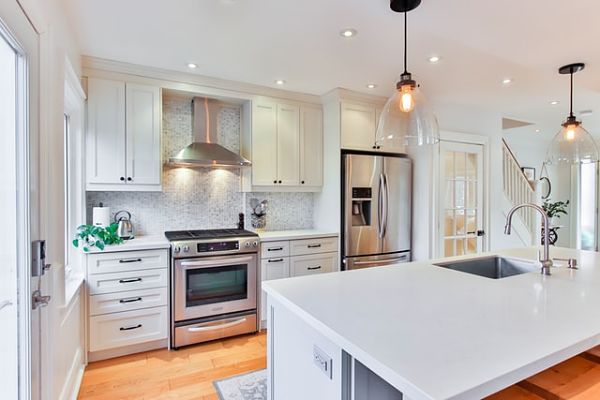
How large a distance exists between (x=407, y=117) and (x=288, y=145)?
6.35 ft

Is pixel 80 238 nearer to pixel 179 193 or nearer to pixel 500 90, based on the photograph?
pixel 179 193

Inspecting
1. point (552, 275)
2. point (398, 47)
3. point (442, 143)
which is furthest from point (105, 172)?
point (442, 143)

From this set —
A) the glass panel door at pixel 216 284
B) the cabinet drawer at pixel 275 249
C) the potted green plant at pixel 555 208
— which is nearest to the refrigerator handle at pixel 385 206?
the cabinet drawer at pixel 275 249

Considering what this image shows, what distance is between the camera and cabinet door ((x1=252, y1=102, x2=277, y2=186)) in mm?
3482

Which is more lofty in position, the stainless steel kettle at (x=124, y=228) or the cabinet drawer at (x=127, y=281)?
the stainless steel kettle at (x=124, y=228)

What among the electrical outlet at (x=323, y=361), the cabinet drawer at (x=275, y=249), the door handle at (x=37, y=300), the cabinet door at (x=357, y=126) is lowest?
the electrical outlet at (x=323, y=361)

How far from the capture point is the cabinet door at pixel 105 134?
2.79 meters

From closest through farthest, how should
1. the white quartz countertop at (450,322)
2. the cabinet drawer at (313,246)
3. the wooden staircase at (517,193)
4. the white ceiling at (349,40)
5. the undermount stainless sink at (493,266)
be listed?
the white quartz countertop at (450,322), the white ceiling at (349,40), the undermount stainless sink at (493,266), the cabinet drawer at (313,246), the wooden staircase at (517,193)

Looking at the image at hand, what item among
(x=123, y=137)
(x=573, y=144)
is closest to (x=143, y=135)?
(x=123, y=137)

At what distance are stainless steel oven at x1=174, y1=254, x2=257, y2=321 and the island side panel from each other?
147 cm

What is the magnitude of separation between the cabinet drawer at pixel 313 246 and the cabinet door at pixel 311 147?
0.69 metres

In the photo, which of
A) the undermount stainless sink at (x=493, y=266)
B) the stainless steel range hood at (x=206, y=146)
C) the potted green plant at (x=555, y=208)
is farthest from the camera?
the potted green plant at (x=555, y=208)

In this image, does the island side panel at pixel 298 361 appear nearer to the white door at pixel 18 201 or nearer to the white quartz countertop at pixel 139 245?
the white door at pixel 18 201

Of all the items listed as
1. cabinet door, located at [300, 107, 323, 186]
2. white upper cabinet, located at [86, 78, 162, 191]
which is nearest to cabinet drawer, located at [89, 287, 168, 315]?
white upper cabinet, located at [86, 78, 162, 191]
